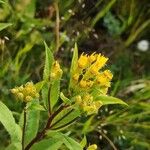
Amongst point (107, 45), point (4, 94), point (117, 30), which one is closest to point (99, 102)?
point (4, 94)

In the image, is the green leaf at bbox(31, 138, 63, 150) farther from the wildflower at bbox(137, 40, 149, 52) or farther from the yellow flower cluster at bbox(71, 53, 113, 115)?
the wildflower at bbox(137, 40, 149, 52)

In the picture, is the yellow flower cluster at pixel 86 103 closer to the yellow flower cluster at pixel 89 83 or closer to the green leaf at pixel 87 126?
the yellow flower cluster at pixel 89 83

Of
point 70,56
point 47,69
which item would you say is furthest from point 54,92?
point 70,56

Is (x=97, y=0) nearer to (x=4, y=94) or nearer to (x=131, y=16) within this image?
(x=131, y=16)

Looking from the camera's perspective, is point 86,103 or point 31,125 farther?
point 31,125

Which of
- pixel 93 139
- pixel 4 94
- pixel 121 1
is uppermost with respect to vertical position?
pixel 121 1

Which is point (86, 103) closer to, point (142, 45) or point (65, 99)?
point (65, 99)

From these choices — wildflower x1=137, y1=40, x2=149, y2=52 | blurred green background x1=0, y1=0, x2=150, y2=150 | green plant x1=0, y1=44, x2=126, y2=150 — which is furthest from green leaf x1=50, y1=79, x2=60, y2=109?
wildflower x1=137, y1=40, x2=149, y2=52

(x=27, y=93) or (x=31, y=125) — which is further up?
(x=27, y=93)
